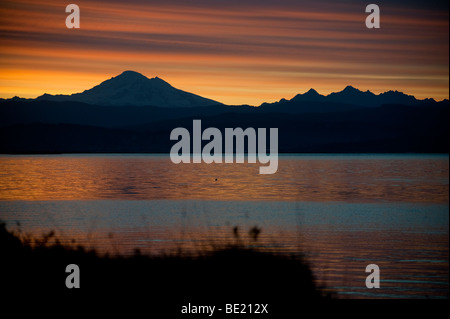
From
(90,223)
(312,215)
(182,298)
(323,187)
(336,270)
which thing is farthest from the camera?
(323,187)

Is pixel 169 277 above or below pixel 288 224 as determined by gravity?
below

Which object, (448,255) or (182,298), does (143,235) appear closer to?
(448,255)

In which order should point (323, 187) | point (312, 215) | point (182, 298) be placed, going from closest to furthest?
point (182, 298)
point (312, 215)
point (323, 187)

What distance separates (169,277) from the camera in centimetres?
1534

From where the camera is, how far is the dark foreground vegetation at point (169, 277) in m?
14.4

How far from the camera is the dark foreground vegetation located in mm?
14359

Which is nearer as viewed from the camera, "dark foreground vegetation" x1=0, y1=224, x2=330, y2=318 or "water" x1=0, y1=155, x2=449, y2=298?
"dark foreground vegetation" x1=0, y1=224, x2=330, y2=318

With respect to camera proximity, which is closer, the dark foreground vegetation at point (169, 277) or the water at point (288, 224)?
the dark foreground vegetation at point (169, 277)

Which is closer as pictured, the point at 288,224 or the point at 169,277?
the point at 169,277

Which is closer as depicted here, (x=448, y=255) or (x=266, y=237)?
(x=448, y=255)

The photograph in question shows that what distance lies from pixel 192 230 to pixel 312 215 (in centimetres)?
1241
